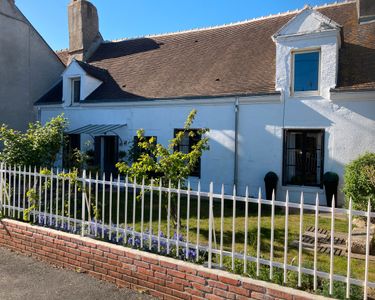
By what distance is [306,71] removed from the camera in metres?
11.6

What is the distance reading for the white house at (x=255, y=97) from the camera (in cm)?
1106

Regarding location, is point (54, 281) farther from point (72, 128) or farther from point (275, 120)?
point (72, 128)

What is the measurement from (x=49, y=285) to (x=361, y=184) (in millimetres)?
7252

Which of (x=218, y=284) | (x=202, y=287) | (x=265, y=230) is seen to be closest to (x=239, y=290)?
(x=218, y=284)

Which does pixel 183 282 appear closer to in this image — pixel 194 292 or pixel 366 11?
pixel 194 292

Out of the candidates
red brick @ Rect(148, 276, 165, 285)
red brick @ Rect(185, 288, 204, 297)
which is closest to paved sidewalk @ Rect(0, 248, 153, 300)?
red brick @ Rect(148, 276, 165, 285)

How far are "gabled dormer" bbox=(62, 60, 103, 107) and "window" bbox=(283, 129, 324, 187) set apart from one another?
9587mm

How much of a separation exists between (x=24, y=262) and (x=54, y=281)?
3.44 feet

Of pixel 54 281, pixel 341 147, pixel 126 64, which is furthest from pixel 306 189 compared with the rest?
pixel 126 64

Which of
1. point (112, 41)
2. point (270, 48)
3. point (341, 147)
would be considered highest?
point (112, 41)

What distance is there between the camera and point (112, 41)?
20.5 meters

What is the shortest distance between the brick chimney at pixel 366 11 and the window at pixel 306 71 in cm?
330

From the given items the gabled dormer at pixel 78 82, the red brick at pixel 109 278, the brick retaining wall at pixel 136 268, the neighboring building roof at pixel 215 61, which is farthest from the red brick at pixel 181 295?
the gabled dormer at pixel 78 82

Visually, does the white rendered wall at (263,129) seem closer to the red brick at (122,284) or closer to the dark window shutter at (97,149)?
the dark window shutter at (97,149)
